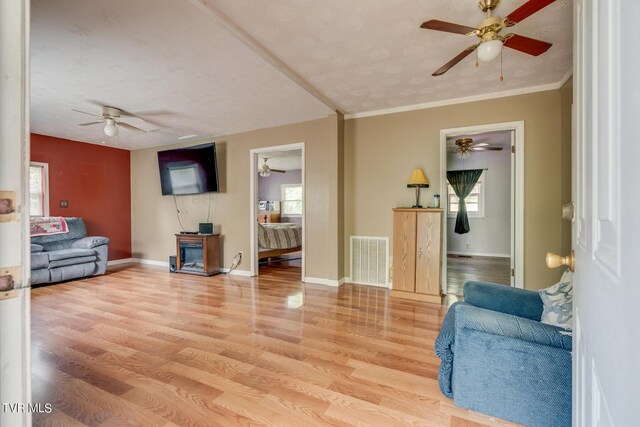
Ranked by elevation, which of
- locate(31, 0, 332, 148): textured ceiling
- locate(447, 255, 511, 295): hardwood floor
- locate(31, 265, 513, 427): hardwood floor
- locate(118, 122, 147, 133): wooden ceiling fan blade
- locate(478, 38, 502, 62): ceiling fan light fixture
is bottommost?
locate(31, 265, 513, 427): hardwood floor

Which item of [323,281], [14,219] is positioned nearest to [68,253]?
[323,281]

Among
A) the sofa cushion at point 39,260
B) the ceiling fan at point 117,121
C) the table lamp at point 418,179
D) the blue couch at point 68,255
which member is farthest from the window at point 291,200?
the sofa cushion at point 39,260

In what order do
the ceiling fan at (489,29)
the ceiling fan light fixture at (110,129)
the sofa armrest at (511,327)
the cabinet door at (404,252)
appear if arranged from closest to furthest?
the sofa armrest at (511,327) → the ceiling fan at (489,29) → the cabinet door at (404,252) → the ceiling fan light fixture at (110,129)

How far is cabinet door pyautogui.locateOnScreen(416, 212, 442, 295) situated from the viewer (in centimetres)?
331

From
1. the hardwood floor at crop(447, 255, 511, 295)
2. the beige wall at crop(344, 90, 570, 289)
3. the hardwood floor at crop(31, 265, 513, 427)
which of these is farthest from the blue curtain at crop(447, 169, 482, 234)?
the hardwood floor at crop(31, 265, 513, 427)

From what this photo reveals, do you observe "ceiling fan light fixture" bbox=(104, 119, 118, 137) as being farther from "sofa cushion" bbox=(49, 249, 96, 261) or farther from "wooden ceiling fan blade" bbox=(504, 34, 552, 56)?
"wooden ceiling fan blade" bbox=(504, 34, 552, 56)

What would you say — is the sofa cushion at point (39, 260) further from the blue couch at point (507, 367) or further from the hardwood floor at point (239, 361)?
the blue couch at point (507, 367)

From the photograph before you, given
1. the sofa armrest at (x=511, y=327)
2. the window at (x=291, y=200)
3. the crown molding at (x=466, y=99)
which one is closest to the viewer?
the sofa armrest at (x=511, y=327)

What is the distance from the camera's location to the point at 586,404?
0.64 meters

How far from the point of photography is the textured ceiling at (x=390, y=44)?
1890 mm

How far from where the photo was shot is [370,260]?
403 cm

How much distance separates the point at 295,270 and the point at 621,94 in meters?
4.91

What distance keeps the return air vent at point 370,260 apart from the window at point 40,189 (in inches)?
208

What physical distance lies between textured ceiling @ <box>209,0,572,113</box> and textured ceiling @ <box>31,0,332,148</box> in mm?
299
